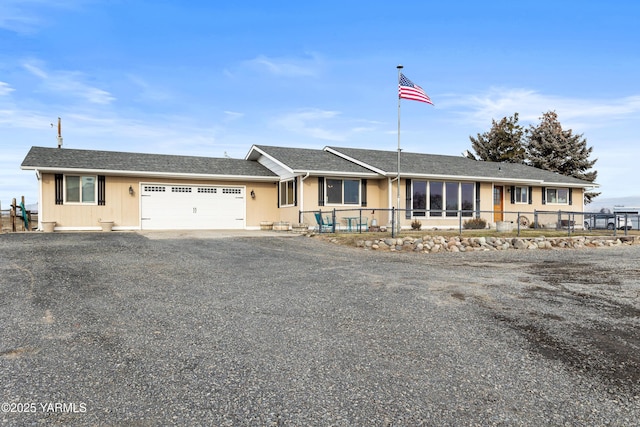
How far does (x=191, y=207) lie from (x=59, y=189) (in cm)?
570

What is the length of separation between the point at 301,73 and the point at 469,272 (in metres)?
13.4

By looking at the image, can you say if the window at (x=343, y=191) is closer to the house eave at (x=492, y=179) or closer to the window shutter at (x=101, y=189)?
the house eave at (x=492, y=179)

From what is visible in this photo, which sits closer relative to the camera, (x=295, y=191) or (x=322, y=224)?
(x=322, y=224)

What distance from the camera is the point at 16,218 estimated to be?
68.3 ft

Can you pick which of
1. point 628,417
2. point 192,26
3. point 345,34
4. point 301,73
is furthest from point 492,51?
point 628,417

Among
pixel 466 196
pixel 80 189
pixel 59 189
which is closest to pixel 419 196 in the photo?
pixel 466 196

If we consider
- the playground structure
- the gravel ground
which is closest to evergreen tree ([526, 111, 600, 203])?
the gravel ground

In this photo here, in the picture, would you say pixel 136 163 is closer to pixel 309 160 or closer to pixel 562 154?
pixel 309 160

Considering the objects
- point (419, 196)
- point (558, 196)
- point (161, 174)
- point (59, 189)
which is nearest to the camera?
point (59, 189)

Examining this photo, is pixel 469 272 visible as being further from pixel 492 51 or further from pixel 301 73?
pixel 301 73

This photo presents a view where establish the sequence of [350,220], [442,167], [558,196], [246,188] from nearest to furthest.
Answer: [350,220], [246,188], [442,167], [558,196]

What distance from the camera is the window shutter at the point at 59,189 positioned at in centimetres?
1908

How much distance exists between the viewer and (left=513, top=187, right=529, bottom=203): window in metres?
25.4

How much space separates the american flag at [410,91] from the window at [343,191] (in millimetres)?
5218
